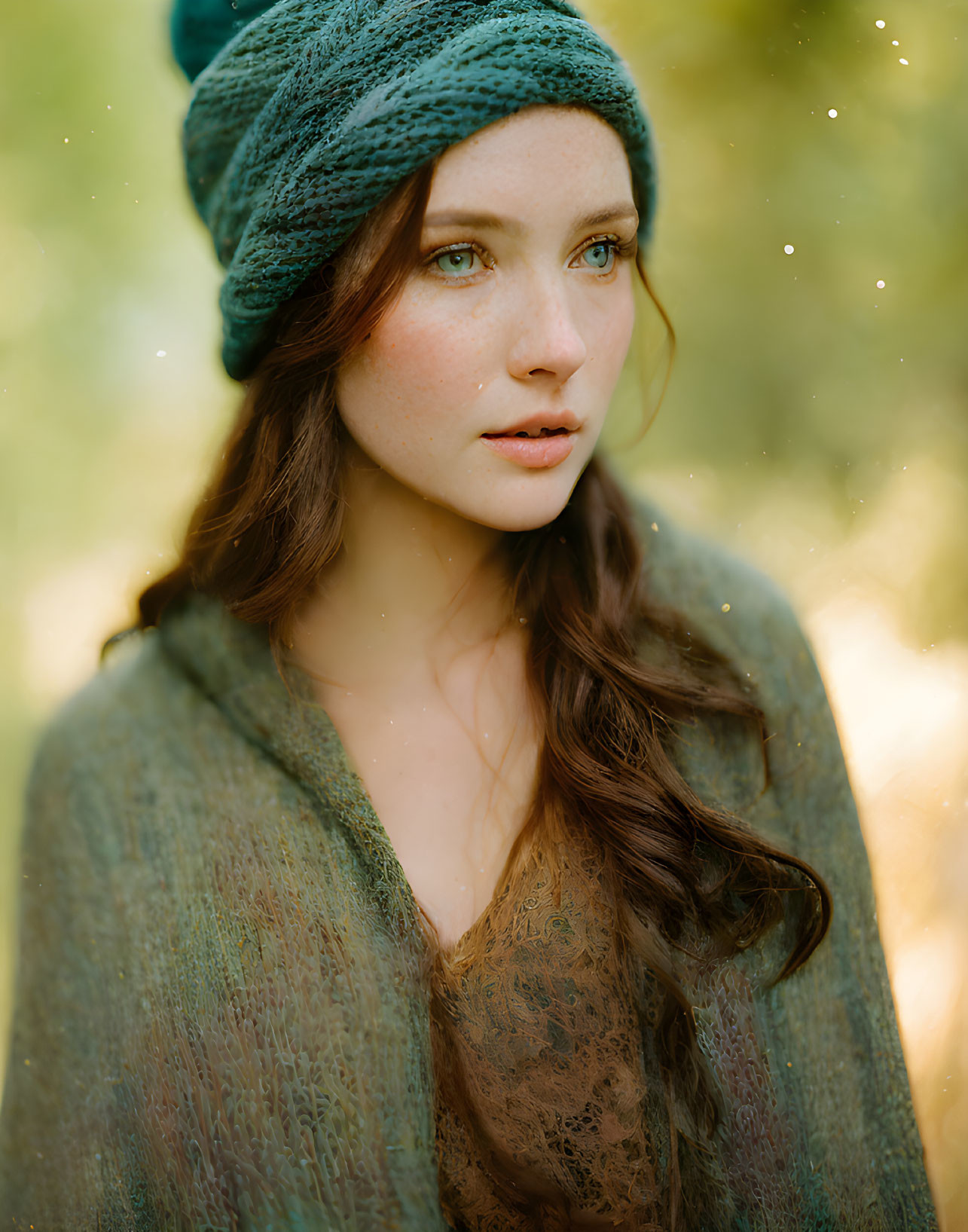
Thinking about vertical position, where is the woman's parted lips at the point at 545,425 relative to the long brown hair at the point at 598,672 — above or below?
above

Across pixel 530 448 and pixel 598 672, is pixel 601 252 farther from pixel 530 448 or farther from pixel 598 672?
pixel 598 672

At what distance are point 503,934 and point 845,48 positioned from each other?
2.22 ft

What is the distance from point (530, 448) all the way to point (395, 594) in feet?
0.53

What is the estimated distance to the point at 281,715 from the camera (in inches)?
26.3

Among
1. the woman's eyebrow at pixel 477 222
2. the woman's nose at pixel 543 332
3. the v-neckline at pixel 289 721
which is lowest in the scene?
the v-neckline at pixel 289 721

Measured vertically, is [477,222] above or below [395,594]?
above

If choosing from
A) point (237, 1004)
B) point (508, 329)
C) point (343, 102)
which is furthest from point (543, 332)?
point (237, 1004)

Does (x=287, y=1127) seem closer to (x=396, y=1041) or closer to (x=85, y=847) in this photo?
(x=396, y=1041)

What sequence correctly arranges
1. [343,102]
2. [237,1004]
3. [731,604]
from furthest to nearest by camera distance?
[731,604]
[237,1004]
[343,102]

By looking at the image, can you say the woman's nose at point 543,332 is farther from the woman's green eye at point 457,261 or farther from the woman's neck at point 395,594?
the woman's neck at point 395,594

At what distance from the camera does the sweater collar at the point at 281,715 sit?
65 cm

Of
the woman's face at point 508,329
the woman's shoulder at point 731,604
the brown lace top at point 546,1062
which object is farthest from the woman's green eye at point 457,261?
the brown lace top at point 546,1062

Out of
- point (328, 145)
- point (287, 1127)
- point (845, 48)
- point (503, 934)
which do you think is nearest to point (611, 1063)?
point (503, 934)

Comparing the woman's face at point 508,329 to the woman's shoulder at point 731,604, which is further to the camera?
the woman's shoulder at point 731,604
